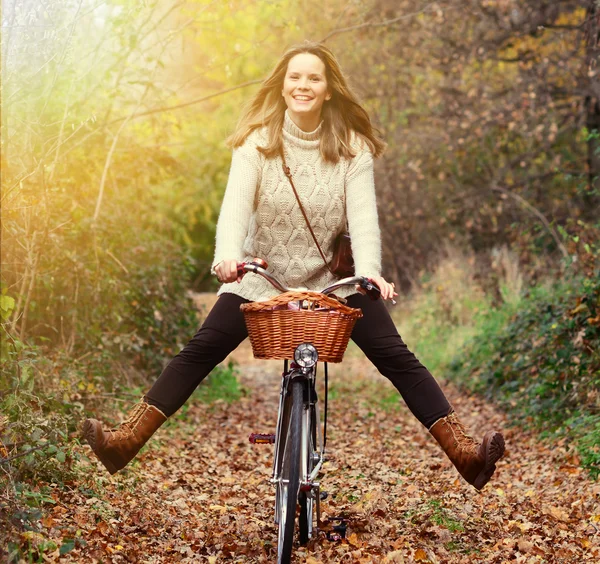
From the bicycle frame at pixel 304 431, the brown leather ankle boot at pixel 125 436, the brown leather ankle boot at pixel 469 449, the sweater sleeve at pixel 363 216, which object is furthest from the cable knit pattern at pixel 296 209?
the brown leather ankle boot at pixel 469 449

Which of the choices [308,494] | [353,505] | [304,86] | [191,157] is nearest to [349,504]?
[353,505]

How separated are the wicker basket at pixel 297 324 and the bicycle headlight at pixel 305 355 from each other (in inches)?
0.6

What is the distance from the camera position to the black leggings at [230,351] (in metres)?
4.34

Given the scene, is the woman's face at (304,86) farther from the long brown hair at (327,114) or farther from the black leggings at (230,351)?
the black leggings at (230,351)

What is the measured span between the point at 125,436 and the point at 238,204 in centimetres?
116

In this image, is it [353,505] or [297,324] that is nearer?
[297,324]

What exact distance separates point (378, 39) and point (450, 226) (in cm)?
337

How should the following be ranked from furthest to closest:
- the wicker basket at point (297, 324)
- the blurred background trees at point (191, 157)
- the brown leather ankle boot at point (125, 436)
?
the blurred background trees at point (191, 157) < the brown leather ankle boot at point (125, 436) < the wicker basket at point (297, 324)

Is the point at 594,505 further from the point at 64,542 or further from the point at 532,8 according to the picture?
the point at 532,8

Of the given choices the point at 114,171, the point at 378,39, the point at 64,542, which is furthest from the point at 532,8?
the point at 64,542

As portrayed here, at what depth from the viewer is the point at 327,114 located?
4754 millimetres

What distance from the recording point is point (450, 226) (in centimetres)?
1588

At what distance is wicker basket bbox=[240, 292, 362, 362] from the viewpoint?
154 inches

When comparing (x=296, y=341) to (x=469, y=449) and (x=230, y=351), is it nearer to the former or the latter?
(x=230, y=351)
